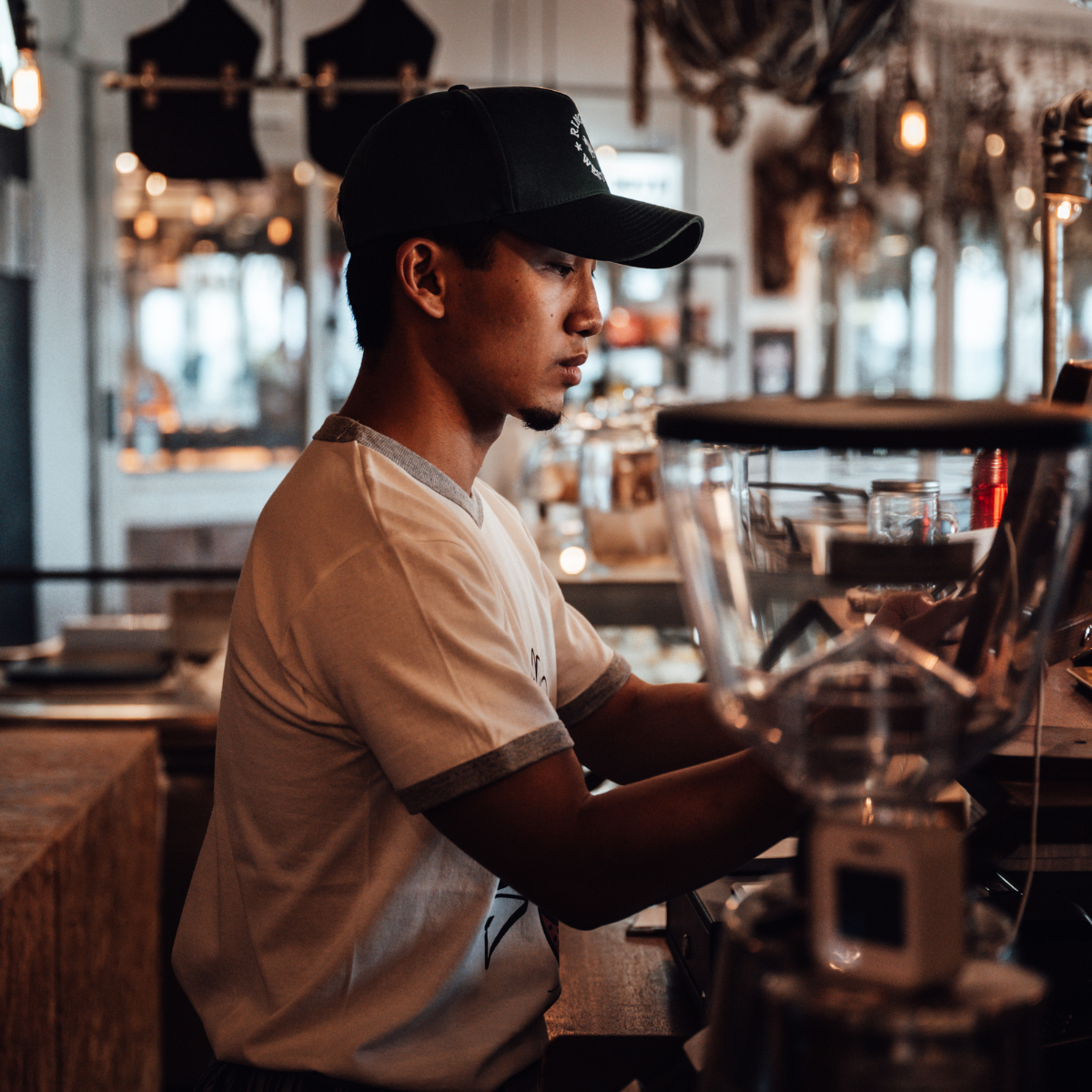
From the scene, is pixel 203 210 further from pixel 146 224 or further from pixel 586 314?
pixel 586 314

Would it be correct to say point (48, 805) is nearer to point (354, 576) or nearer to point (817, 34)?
point (354, 576)

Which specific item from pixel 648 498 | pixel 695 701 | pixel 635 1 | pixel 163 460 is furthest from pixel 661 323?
pixel 695 701

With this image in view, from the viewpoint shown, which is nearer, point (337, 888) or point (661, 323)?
point (337, 888)

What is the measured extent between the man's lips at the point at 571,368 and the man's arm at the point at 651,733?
372 millimetres

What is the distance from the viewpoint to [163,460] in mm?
6395

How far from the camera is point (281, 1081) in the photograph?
0.99 meters

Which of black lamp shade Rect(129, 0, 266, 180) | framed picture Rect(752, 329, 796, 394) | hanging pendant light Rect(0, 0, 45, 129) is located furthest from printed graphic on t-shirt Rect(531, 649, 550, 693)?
framed picture Rect(752, 329, 796, 394)

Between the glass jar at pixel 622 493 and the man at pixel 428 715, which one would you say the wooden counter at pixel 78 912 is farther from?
the glass jar at pixel 622 493

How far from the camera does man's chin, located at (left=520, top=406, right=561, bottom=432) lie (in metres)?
1.14

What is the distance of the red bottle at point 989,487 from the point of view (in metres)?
0.66

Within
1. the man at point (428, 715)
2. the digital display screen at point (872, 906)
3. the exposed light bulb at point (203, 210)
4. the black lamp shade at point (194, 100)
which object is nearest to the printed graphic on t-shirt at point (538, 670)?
the man at point (428, 715)

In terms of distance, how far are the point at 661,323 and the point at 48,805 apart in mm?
5524

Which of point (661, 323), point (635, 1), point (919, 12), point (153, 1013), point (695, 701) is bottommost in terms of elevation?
point (153, 1013)

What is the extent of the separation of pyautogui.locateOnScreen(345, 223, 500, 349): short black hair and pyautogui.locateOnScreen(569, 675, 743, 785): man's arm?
1.60ft
